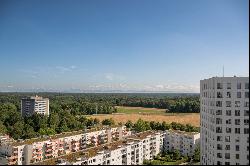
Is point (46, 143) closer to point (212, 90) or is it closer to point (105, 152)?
point (105, 152)

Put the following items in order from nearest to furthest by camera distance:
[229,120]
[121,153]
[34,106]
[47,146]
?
[229,120] → [121,153] → [47,146] → [34,106]

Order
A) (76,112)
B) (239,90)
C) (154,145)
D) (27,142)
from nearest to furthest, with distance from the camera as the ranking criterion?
(239,90)
(27,142)
(154,145)
(76,112)

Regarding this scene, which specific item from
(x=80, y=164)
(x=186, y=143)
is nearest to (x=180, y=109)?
(x=186, y=143)

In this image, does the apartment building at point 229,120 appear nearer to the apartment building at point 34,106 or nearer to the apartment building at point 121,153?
the apartment building at point 121,153

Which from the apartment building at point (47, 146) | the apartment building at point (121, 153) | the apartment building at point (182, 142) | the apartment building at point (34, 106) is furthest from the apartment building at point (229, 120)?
the apartment building at point (34, 106)

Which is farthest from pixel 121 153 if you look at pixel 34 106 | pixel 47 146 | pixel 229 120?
pixel 34 106

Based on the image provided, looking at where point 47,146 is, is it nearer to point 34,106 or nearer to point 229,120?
point 229,120
